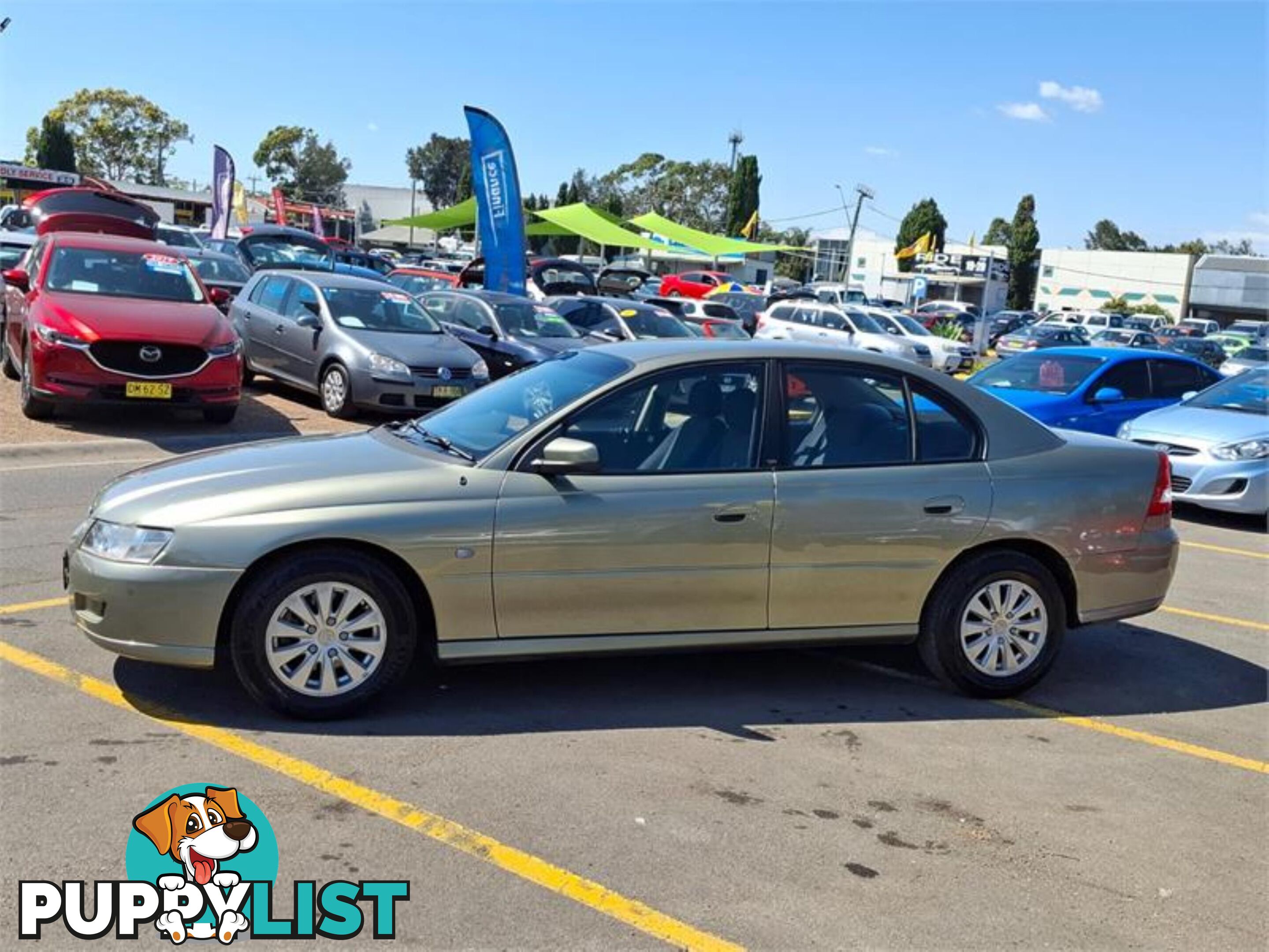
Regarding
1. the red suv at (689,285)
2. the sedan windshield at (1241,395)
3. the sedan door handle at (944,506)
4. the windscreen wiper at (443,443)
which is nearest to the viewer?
Result: the windscreen wiper at (443,443)

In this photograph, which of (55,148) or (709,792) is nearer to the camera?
(709,792)

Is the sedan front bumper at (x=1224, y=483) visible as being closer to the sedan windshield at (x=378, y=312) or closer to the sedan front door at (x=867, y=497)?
the sedan front door at (x=867, y=497)

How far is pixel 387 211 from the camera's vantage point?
101062 mm

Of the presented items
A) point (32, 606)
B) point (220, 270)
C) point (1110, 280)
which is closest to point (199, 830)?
point (32, 606)

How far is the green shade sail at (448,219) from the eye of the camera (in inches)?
1526

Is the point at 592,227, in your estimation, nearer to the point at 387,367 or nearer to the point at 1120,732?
the point at 387,367

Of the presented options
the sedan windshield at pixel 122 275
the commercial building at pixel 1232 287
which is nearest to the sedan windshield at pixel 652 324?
the sedan windshield at pixel 122 275

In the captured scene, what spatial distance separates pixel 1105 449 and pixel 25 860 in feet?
15.7

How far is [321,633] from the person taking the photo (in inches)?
178

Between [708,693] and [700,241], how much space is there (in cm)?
3515

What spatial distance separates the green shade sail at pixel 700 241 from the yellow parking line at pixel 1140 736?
109ft

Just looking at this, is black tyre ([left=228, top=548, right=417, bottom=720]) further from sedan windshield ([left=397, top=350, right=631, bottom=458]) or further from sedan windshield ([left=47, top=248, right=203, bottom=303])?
sedan windshield ([left=47, top=248, right=203, bottom=303])

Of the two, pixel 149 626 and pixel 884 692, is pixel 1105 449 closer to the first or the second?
pixel 884 692

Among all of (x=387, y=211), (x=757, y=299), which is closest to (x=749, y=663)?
(x=757, y=299)
